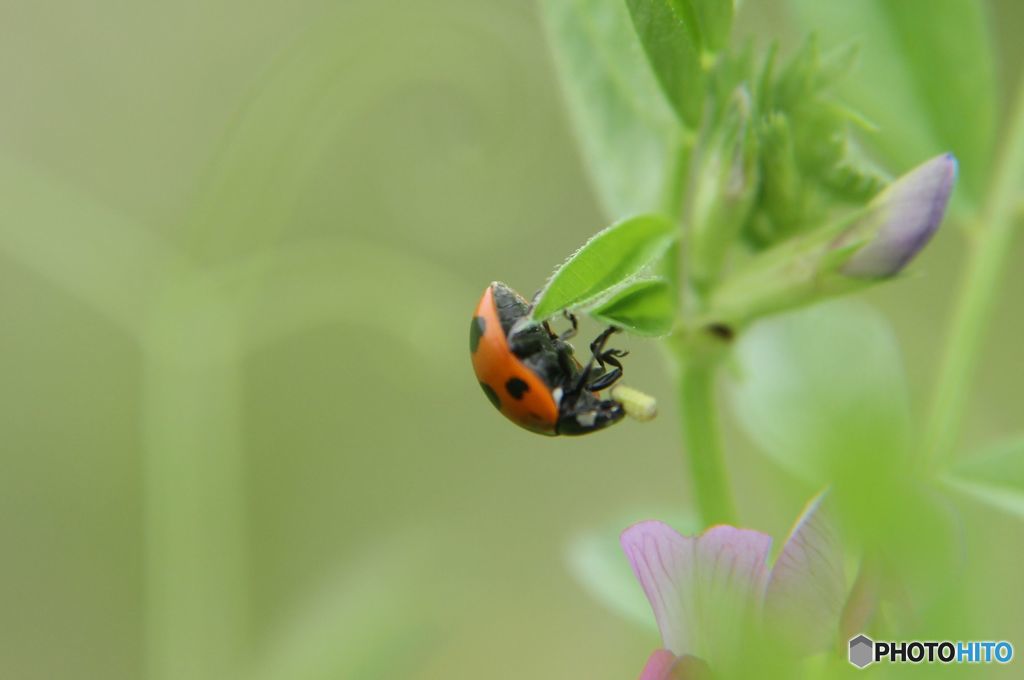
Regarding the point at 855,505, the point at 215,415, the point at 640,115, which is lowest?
the point at 855,505

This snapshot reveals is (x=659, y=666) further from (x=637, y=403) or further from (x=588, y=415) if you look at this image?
(x=588, y=415)

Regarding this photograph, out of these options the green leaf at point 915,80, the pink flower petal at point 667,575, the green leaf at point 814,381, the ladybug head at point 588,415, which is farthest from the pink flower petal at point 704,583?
the green leaf at point 915,80

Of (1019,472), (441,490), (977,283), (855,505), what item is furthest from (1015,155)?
(441,490)

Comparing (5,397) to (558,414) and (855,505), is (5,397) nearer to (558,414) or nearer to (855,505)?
(558,414)

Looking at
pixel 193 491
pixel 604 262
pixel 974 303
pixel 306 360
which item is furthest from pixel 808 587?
pixel 306 360

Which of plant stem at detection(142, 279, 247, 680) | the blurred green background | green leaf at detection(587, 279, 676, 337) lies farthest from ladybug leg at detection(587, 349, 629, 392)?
plant stem at detection(142, 279, 247, 680)

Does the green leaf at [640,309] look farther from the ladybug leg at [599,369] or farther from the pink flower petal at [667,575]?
the ladybug leg at [599,369]
